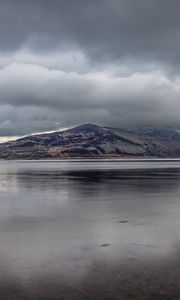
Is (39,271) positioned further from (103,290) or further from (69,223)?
(69,223)

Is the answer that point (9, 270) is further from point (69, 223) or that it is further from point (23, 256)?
point (69, 223)

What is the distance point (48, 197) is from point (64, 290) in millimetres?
32684

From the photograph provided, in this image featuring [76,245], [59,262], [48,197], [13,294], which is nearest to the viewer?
[13,294]

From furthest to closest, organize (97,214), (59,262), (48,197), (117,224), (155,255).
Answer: (48,197) < (97,214) < (117,224) < (155,255) < (59,262)

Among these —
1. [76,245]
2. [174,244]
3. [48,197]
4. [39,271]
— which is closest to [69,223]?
[76,245]

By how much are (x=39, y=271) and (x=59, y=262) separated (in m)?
1.62

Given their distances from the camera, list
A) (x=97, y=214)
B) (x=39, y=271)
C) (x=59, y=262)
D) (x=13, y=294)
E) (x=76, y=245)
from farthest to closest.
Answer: (x=97, y=214), (x=76, y=245), (x=59, y=262), (x=39, y=271), (x=13, y=294)

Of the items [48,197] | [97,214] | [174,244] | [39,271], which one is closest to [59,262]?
[39,271]

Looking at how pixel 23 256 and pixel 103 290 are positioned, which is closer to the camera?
pixel 103 290

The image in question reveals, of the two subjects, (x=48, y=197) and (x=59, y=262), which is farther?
(x=48, y=197)

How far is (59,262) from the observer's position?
56.1 ft

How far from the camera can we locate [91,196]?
46.8 m

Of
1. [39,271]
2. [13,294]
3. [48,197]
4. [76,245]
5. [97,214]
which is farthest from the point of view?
[48,197]

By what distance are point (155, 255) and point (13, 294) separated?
819cm
